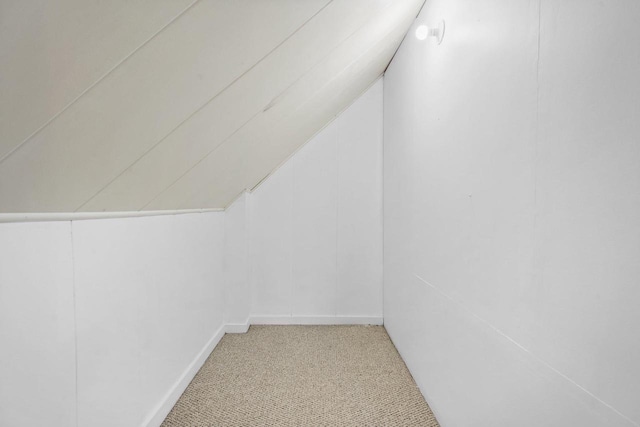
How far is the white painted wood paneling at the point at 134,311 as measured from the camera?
1052 millimetres

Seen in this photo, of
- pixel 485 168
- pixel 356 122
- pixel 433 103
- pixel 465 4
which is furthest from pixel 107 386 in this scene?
pixel 356 122

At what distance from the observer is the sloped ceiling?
499mm

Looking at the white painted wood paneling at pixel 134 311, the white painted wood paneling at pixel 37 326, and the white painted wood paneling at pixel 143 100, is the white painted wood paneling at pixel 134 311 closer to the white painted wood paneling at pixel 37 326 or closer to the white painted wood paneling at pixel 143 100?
the white painted wood paneling at pixel 37 326

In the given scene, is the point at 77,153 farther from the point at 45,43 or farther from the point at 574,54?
the point at 574,54

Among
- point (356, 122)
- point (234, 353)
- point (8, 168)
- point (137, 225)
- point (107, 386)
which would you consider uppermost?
point (356, 122)

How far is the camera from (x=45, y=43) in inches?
18.7

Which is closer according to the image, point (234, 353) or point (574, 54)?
point (574, 54)

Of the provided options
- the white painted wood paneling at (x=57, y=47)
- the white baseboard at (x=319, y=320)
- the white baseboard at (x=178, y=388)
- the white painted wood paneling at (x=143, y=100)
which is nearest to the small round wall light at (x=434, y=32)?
the white painted wood paneling at (x=143, y=100)

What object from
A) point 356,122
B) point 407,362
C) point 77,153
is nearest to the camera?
point 77,153

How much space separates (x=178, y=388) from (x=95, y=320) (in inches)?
→ 34.7

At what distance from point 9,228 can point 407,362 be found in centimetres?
205

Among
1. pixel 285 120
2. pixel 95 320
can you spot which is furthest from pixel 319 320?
pixel 95 320

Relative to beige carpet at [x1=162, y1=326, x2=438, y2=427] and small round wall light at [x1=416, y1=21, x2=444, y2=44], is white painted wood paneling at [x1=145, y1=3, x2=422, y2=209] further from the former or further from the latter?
beige carpet at [x1=162, y1=326, x2=438, y2=427]

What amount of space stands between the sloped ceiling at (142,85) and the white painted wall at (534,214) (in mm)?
549
